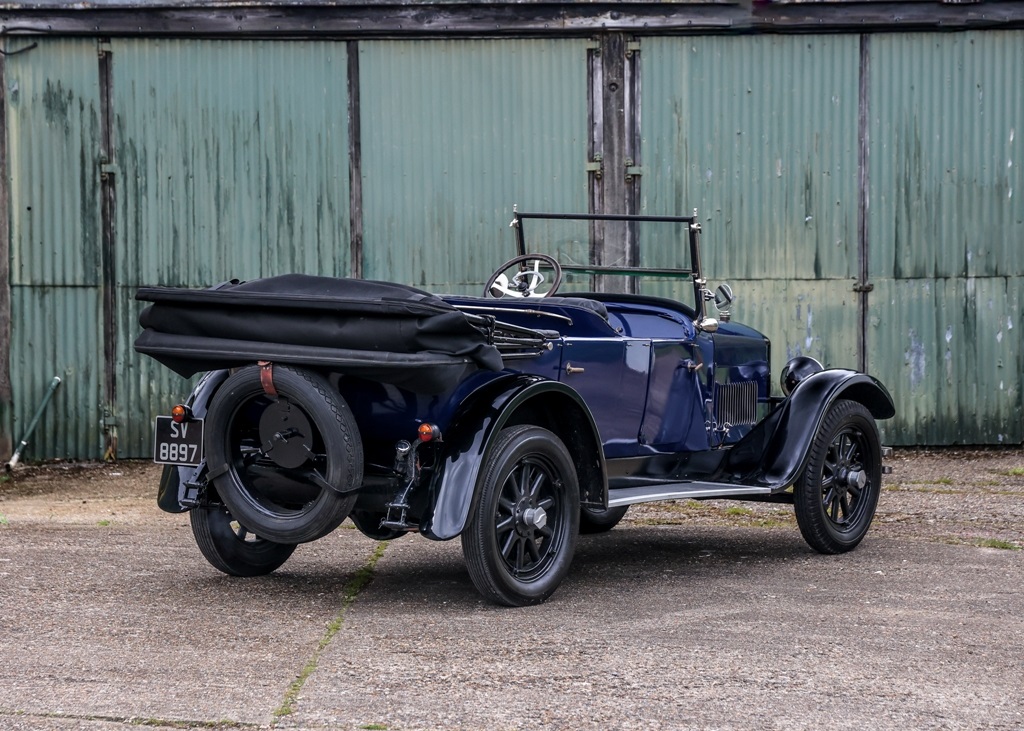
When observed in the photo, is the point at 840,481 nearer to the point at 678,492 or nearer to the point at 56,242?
the point at 678,492

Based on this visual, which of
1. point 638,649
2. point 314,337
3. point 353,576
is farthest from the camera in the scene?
point 353,576

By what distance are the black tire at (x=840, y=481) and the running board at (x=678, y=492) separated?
9.8 inches

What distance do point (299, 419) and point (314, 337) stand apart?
0.35m

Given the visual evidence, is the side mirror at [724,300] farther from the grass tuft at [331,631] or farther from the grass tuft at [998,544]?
the grass tuft at [331,631]

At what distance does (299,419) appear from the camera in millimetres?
5238

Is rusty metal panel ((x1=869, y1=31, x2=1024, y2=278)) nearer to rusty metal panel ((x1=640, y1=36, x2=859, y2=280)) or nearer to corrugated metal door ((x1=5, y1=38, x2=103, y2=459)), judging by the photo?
rusty metal panel ((x1=640, y1=36, x2=859, y2=280))

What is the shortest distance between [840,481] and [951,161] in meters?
4.32

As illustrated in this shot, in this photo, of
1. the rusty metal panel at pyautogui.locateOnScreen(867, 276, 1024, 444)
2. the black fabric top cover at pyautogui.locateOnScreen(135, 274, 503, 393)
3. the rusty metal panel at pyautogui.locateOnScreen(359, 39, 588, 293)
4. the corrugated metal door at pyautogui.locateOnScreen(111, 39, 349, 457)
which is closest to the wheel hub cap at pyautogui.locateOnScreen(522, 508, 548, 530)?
the black fabric top cover at pyautogui.locateOnScreen(135, 274, 503, 393)

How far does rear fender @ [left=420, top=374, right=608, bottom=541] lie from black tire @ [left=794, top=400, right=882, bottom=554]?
1305mm

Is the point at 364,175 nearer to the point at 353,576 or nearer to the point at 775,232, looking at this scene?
the point at 775,232

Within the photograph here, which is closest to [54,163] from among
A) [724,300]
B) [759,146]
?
[759,146]

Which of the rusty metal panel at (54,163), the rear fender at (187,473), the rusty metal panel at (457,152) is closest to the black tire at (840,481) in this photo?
the rear fender at (187,473)

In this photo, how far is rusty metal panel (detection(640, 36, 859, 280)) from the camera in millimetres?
10164

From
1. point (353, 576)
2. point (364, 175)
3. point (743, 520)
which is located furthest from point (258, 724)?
point (364, 175)
